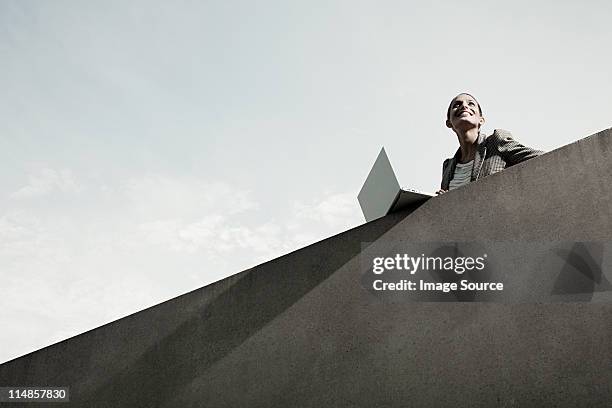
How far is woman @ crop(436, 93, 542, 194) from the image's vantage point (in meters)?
3.53

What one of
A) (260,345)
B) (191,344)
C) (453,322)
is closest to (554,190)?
(453,322)

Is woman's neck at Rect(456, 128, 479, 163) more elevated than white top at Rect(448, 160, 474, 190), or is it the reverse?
woman's neck at Rect(456, 128, 479, 163)

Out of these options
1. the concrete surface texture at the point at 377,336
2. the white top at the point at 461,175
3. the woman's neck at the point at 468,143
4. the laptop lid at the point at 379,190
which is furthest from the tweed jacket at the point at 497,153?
the laptop lid at the point at 379,190

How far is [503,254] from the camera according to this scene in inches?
102

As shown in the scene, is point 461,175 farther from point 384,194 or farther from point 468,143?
point 384,194

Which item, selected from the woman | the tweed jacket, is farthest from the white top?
the tweed jacket

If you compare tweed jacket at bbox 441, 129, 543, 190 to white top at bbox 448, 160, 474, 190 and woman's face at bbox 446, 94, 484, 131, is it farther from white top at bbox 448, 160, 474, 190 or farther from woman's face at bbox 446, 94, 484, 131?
woman's face at bbox 446, 94, 484, 131

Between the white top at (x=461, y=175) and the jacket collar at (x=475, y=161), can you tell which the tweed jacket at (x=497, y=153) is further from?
the white top at (x=461, y=175)

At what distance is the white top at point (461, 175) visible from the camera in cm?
381

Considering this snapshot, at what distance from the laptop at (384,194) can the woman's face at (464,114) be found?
60.5 inches

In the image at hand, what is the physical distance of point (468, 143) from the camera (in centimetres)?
415

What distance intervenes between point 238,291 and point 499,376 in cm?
142

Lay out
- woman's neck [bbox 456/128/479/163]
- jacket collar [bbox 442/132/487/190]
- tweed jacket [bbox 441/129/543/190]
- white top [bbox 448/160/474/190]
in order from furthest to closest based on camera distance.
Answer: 1. woman's neck [bbox 456/128/479/163]
2. white top [bbox 448/160/474/190]
3. jacket collar [bbox 442/132/487/190]
4. tweed jacket [bbox 441/129/543/190]

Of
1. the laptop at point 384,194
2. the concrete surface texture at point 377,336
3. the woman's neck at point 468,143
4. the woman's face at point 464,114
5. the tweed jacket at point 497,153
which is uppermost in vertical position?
the woman's face at point 464,114
